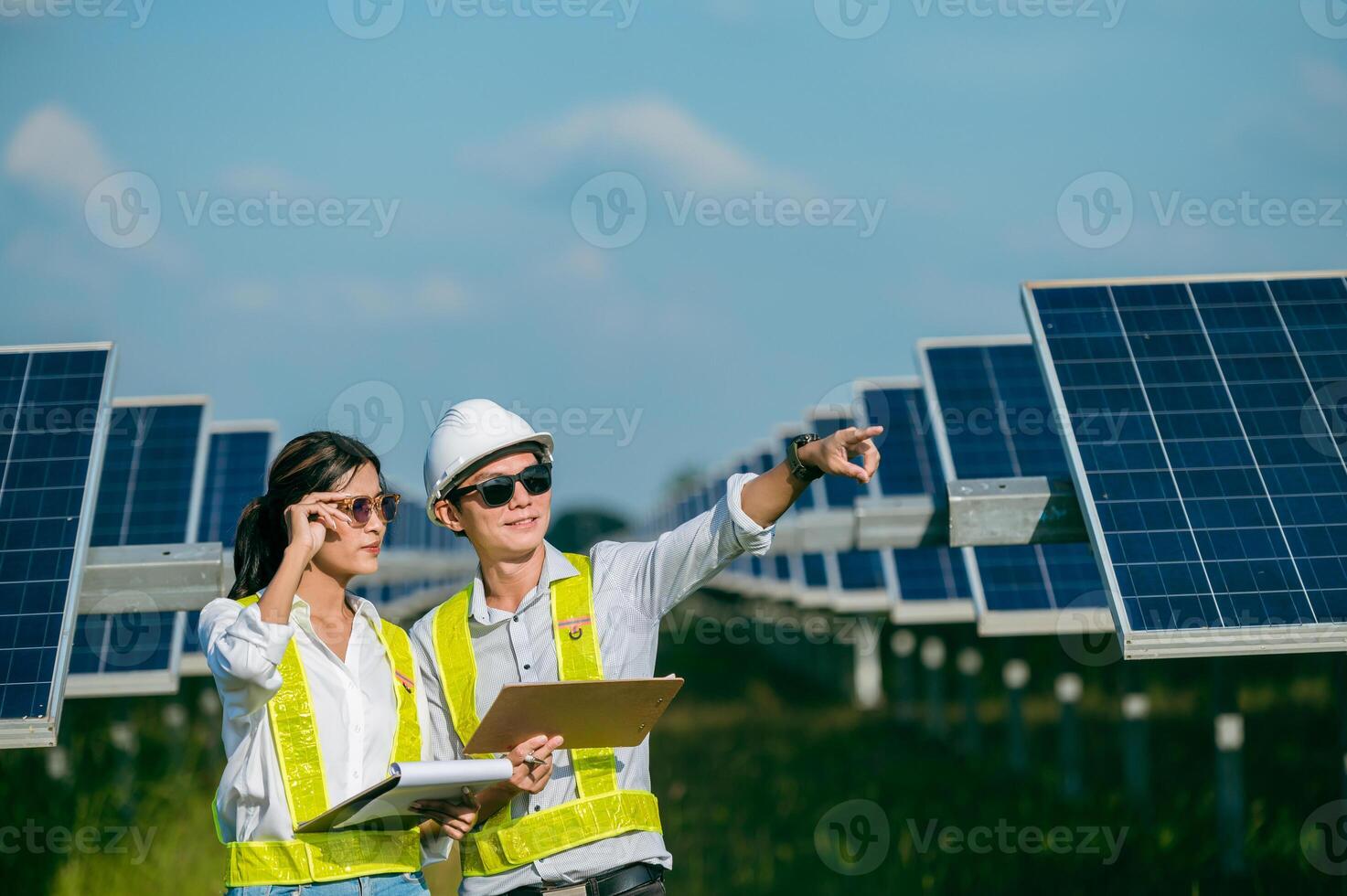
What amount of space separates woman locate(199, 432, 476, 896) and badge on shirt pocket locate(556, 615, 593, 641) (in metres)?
0.48

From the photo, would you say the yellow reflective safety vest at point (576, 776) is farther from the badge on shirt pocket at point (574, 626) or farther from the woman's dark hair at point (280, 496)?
the woman's dark hair at point (280, 496)

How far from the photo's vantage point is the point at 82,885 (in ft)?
32.0

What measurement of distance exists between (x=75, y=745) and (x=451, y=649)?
10566 mm

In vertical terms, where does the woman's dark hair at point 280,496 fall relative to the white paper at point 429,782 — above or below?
above

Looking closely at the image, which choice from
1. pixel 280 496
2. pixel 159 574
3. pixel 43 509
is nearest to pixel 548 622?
pixel 280 496

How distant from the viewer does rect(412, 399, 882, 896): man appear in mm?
4512

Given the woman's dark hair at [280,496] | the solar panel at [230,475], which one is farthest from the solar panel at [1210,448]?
the solar panel at [230,475]

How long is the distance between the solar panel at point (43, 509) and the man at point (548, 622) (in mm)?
2123

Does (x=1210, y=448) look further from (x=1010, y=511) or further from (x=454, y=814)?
(x=454, y=814)

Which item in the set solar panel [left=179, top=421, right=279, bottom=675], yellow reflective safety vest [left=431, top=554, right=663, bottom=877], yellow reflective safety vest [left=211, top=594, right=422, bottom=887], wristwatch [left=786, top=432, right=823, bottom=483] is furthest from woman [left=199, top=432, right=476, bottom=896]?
solar panel [left=179, top=421, right=279, bottom=675]

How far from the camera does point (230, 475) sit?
15672 mm

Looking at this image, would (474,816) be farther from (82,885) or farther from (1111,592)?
(82,885)

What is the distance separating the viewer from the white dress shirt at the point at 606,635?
4543 mm

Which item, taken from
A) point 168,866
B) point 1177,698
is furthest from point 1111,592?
point 1177,698
